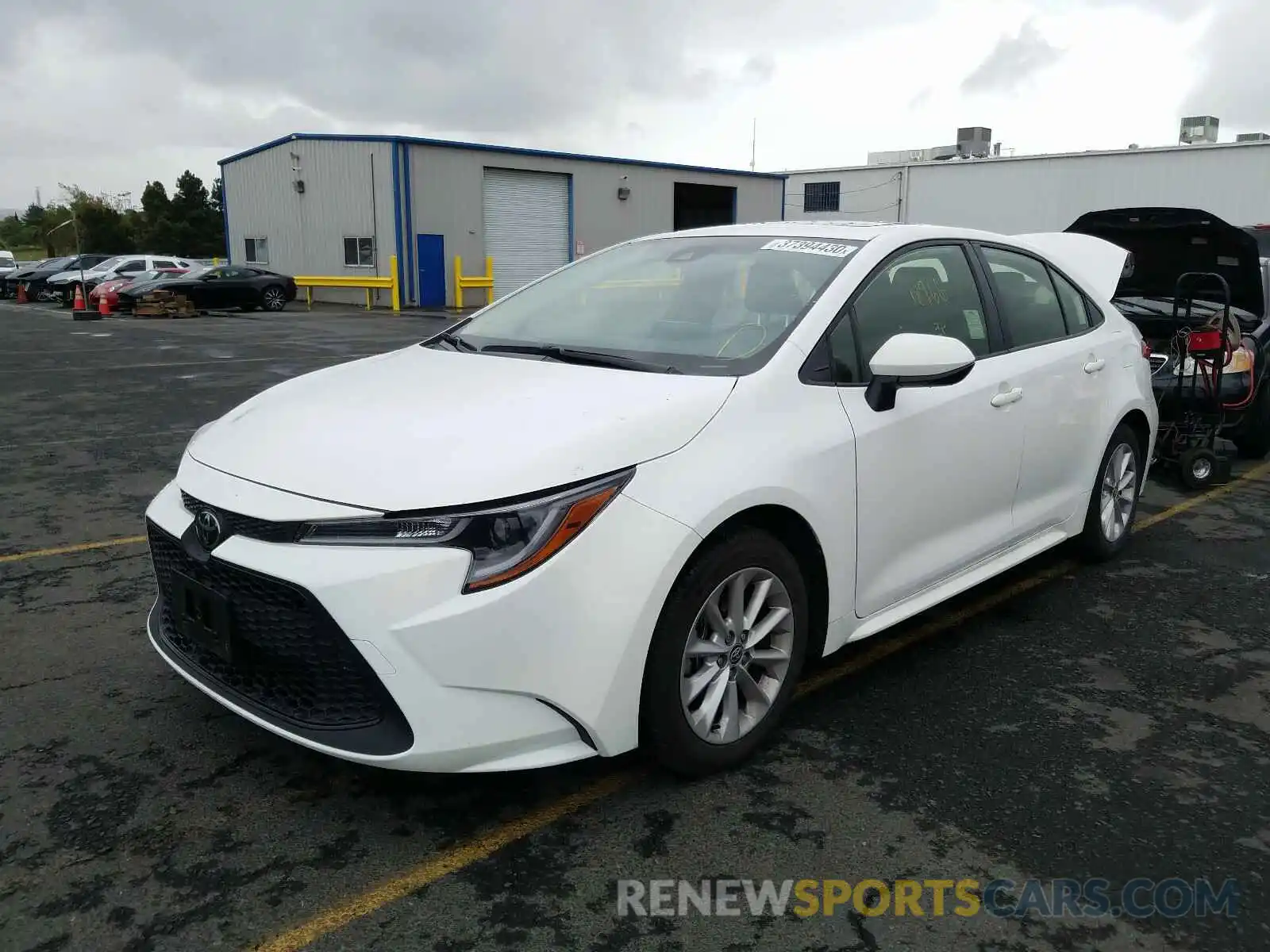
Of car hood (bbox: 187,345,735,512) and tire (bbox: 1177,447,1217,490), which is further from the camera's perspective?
tire (bbox: 1177,447,1217,490)

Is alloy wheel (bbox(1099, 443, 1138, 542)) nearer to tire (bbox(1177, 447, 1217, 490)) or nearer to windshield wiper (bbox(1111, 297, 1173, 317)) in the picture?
tire (bbox(1177, 447, 1217, 490))

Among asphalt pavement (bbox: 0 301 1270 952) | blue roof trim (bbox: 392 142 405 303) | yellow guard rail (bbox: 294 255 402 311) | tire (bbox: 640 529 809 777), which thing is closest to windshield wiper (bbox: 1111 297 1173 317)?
asphalt pavement (bbox: 0 301 1270 952)

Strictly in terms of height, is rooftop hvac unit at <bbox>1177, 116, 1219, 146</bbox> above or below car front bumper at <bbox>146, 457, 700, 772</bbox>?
above

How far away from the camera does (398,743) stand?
96.8 inches

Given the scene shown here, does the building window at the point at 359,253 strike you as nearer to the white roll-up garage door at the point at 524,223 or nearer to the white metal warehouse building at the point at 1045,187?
the white roll-up garage door at the point at 524,223

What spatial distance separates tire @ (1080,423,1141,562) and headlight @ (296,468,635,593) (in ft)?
10.6

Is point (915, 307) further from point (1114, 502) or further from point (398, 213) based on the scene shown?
point (398, 213)

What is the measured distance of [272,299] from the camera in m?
28.0

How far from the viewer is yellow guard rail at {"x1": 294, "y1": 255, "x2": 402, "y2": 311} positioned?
29125 mm

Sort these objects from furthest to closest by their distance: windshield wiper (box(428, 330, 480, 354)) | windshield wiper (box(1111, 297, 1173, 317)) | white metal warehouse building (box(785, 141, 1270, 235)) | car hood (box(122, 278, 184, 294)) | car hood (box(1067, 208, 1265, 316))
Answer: white metal warehouse building (box(785, 141, 1270, 235)) → car hood (box(122, 278, 184, 294)) → windshield wiper (box(1111, 297, 1173, 317)) → car hood (box(1067, 208, 1265, 316)) → windshield wiper (box(428, 330, 480, 354))

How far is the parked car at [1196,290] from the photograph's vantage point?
679 cm

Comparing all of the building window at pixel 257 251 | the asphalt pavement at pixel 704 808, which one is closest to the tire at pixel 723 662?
the asphalt pavement at pixel 704 808

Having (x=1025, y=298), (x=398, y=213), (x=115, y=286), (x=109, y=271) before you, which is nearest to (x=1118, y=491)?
(x=1025, y=298)

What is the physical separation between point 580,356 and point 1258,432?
6.51 metres
